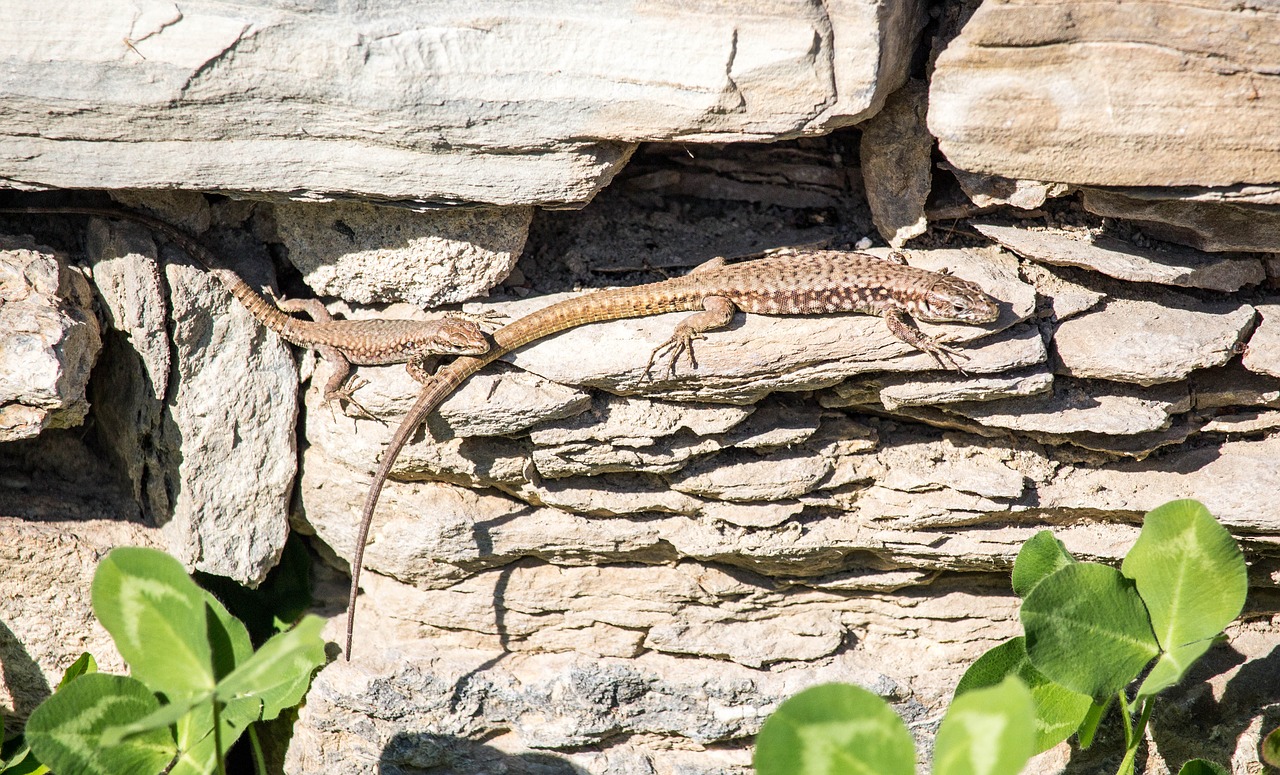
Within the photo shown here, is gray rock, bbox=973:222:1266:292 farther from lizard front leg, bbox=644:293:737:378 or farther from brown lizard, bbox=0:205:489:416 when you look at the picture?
brown lizard, bbox=0:205:489:416

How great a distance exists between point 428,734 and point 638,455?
7.03 feet

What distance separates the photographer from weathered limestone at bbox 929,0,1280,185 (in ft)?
12.1

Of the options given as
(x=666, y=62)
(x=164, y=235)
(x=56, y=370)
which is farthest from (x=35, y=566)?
(x=666, y=62)

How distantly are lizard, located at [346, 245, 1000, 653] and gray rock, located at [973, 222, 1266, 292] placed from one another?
1.23 feet

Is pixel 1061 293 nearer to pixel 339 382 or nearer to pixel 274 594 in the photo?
pixel 339 382

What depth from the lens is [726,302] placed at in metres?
4.94

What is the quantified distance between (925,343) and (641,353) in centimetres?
141

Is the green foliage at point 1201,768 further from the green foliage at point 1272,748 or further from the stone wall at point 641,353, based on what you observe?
the stone wall at point 641,353

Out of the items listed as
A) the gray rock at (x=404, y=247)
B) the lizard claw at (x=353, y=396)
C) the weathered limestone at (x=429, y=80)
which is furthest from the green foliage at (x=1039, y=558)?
the lizard claw at (x=353, y=396)

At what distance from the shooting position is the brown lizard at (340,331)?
16.1 ft

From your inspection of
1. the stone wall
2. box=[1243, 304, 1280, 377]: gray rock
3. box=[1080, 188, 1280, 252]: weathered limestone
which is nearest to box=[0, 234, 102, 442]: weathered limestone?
the stone wall

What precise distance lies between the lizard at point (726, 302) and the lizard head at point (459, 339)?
2.9 inches

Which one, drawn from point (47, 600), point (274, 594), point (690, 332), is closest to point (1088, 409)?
point (690, 332)

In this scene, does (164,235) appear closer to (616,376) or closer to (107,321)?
(107,321)
